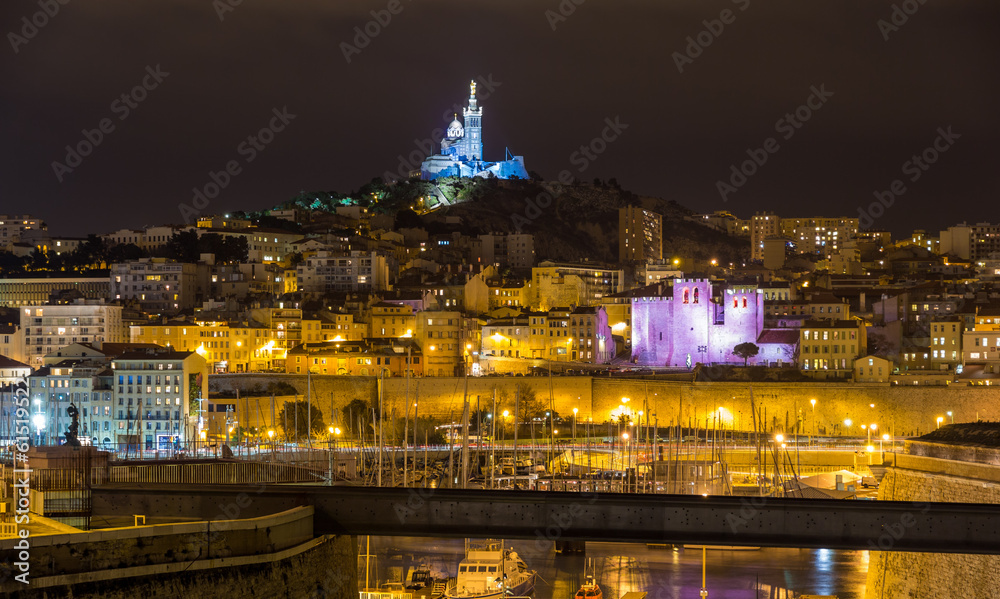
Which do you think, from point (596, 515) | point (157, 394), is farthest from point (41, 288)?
point (596, 515)

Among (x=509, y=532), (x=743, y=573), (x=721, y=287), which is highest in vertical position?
(x=721, y=287)

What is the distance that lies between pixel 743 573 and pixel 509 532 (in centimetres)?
994

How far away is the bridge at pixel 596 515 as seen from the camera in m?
14.3

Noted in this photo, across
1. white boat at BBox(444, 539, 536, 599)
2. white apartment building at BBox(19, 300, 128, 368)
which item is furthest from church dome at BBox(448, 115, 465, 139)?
white boat at BBox(444, 539, 536, 599)

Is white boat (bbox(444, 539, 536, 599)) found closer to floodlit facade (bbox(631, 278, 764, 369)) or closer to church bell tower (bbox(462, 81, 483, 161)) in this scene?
floodlit facade (bbox(631, 278, 764, 369))

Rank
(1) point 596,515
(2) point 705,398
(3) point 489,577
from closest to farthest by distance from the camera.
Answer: (1) point 596,515 → (3) point 489,577 → (2) point 705,398

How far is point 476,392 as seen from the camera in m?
43.5

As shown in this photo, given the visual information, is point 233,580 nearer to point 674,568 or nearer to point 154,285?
point 674,568

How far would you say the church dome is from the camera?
93875 mm

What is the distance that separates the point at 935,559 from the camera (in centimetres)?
1853

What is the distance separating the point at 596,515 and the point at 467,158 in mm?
80000

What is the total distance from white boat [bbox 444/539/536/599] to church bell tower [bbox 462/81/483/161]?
241 ft

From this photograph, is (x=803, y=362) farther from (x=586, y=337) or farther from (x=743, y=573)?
(x=743, y=573)

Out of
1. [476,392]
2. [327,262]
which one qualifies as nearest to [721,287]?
[476,392]
